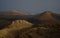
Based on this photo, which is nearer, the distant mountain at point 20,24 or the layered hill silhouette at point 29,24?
the layered hill silhouette at point 29,24

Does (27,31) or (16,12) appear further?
(16,12)

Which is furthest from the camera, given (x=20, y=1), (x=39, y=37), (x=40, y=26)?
(x=20, y=1)

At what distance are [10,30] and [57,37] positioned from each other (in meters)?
0.86

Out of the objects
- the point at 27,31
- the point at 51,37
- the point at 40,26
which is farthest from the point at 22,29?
the point at 51,37

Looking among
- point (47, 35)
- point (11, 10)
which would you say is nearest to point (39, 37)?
point (47, 35)

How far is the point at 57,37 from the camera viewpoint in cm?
314

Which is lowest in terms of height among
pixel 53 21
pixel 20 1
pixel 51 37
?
pixel 51 37

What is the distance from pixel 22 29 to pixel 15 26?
0.68 feet

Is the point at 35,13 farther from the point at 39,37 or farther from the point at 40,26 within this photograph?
the point at 39,37

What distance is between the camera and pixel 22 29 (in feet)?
10.9

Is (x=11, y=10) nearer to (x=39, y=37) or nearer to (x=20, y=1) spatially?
A: (x=20, y=1)

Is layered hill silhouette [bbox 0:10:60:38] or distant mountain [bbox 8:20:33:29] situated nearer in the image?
layered hill silhouette [bbox 0:10:60:38]

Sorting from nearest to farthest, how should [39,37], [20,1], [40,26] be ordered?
1. [39,37]
2. [40,26]
3. [20,1]

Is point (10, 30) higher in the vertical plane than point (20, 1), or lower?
lower
